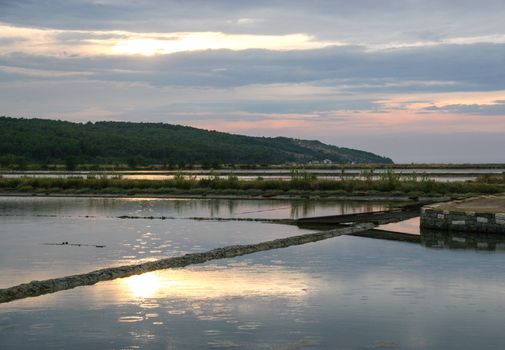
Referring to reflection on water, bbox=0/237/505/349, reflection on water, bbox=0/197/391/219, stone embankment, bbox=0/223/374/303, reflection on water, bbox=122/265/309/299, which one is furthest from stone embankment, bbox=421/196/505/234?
reflection on water, bbox=122/265/309/299

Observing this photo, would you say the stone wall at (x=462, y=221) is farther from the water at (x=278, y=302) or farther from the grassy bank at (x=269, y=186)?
the grassy bank at (x=269, y=186)

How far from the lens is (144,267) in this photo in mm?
13133

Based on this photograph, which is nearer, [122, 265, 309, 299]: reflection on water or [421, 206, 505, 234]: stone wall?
[122, 265, 309, 299]: reflection on water

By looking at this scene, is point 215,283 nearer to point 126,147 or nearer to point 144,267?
point 144,267

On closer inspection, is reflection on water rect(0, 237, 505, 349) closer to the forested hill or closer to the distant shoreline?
the distant shoreline

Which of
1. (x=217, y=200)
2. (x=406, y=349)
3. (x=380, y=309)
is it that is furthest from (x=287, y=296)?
(x=217, y=200)

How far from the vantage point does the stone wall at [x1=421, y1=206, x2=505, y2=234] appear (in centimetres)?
1869

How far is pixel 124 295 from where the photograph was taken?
10.7 metres

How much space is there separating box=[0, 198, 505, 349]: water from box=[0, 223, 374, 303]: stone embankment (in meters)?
0.31

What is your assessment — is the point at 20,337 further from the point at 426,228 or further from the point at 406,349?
the point at 426,228

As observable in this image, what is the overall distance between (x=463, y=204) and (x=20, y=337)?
686 inches

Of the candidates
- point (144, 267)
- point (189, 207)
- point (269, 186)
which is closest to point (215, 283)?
point (144, 267)

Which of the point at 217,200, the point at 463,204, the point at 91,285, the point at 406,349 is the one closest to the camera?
the point at 406,349

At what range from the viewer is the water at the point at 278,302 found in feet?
27.1
